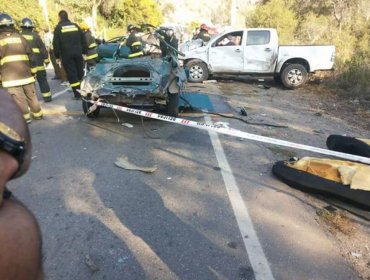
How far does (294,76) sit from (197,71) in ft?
9.82

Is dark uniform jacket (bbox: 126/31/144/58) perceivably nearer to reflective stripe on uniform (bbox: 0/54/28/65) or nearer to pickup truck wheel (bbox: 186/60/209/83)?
reflective stripe on uniform (bbox: 0/54/28/65)

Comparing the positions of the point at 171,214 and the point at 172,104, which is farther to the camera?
the point at 172,104

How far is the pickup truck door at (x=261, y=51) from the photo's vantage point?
11438 mm

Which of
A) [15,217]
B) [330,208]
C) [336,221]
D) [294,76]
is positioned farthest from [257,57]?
[15,217]

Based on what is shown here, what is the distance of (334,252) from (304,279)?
1.64 feet

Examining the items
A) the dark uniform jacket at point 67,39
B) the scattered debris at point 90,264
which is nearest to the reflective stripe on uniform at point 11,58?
the dark uniform jacket at point 67,39

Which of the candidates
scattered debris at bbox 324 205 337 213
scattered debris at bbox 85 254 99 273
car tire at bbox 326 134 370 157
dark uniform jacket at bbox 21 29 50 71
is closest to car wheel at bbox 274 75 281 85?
dark uniform jacket at bbox 21 29 50 71

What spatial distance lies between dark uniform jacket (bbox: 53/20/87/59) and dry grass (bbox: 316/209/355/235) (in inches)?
258

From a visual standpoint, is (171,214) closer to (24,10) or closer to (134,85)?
(134,85)

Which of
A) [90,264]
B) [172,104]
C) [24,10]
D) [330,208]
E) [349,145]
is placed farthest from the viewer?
[24,10]

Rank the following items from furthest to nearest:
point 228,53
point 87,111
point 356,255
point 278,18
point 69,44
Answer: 1. point 278,18
2. point 228,53
3. point 69,44
4. point 87,111
5. point 356,255

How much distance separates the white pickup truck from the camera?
11.0 m

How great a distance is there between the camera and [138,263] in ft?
9.22

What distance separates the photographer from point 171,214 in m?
3.51
